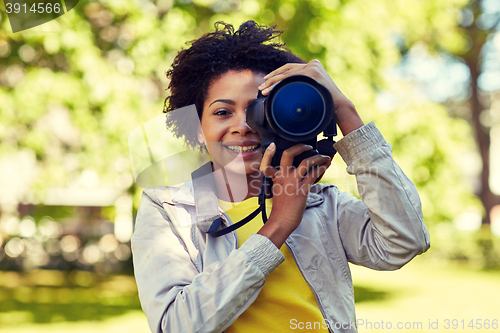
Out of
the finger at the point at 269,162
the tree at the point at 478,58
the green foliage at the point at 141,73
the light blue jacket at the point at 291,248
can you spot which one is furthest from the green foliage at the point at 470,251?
the finger at the point at 269,162

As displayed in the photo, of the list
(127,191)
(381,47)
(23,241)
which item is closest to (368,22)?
(381,47)

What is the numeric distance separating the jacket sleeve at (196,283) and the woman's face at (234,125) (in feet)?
1.11

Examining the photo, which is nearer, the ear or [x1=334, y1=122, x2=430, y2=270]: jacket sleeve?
[x1=334, y1=122, x2=430, y2=270]: jacket sleeve

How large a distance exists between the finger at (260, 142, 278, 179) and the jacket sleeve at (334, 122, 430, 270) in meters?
0.19

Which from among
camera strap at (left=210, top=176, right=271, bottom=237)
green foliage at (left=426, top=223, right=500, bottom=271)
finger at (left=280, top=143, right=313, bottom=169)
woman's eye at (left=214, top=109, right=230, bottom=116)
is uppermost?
woman's eye at (left=214, top=109, right=230, bottom=116)

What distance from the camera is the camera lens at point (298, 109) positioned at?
117 cm

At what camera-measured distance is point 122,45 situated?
14.0 ft

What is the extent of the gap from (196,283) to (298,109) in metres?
0.55

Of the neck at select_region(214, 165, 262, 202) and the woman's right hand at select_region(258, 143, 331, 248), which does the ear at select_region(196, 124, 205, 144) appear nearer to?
the neck at select_region(214, 165, 262, 202)

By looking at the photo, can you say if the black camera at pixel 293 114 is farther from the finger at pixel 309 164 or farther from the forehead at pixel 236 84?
the forehead at pixel 236 84

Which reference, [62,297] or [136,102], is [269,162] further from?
[62,297]

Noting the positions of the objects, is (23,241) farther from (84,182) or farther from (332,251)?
(332,251)

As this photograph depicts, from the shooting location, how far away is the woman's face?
1376mm

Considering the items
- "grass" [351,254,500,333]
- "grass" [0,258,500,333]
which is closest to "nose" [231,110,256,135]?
"grass" [351,254,500,333]
